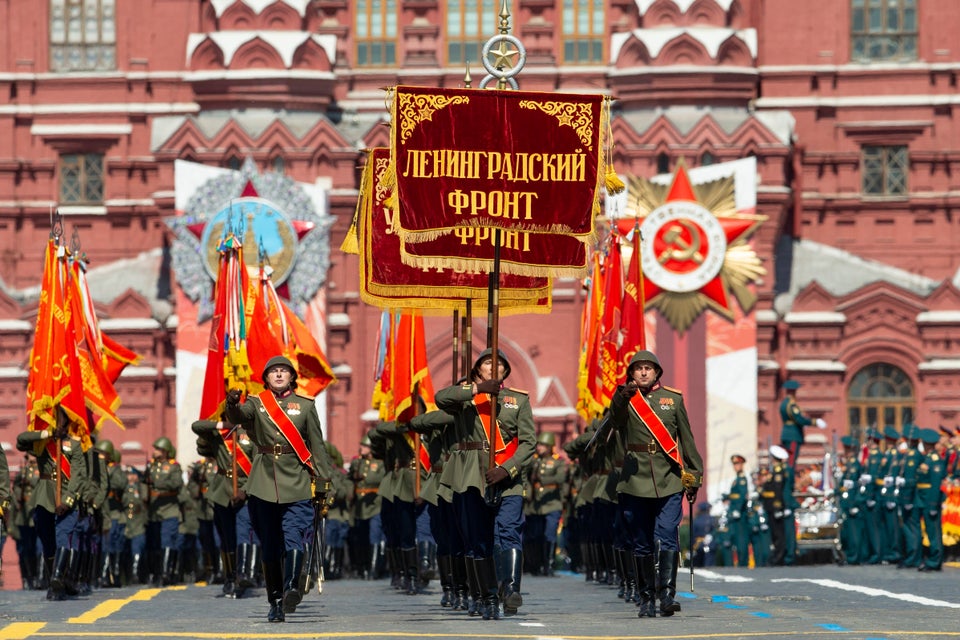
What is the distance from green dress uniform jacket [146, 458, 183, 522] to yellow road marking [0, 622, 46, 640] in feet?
36.2

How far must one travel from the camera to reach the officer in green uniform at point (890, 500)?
2727 cm

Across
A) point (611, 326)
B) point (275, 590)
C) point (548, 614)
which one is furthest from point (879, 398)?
point (275, 590)

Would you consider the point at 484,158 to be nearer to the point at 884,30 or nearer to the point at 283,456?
the point at 283,456

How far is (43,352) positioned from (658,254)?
748 inches

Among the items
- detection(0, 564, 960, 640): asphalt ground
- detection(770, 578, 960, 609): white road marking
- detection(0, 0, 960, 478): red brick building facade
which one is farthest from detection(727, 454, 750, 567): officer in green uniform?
detection(0, 0, 960, 478): red brick building facade

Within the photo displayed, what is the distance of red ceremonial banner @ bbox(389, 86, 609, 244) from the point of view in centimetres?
1747

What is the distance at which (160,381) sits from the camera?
137 ft

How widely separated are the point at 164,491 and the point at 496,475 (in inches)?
478

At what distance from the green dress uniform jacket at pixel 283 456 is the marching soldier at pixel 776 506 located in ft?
45.6

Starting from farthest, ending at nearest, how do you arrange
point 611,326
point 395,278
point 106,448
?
point 106,448, point 611,326, point 395,278

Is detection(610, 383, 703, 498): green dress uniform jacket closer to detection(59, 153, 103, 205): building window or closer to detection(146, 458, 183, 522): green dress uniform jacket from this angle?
detection(146, 458, 183, 522): green dress uniform jacket

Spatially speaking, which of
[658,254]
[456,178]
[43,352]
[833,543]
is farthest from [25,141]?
[456,178]

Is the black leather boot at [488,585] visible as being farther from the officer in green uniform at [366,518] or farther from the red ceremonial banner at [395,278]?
the officer in green uniform at [366,518]

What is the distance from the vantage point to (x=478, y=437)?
16.5m
